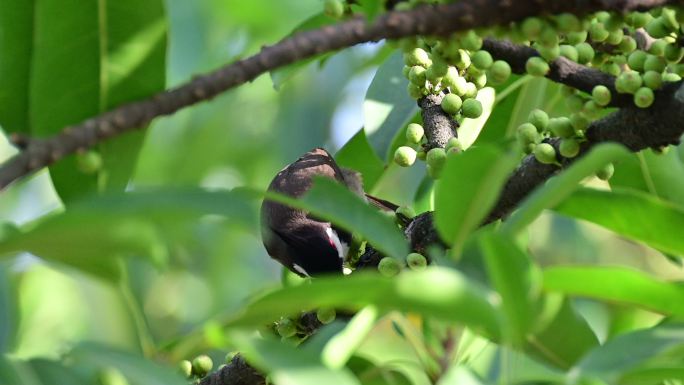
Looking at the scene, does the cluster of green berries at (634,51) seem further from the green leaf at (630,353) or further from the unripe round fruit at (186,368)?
the unripe round fruit at (186,368)

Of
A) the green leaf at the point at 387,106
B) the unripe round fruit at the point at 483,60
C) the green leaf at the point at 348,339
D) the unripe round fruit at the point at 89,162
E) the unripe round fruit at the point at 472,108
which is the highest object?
the unripe round fruit at the point at 89,162

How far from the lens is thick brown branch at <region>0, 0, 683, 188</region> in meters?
1.02

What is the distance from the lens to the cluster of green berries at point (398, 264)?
58.3 inches

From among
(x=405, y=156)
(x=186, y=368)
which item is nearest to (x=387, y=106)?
(x=405, y=156)

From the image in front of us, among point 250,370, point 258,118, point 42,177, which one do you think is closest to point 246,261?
point 258,118

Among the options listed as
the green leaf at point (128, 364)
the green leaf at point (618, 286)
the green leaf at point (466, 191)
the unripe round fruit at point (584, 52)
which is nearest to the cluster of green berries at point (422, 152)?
the unripe round fruit at point (584, 52)

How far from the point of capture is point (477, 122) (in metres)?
1.90

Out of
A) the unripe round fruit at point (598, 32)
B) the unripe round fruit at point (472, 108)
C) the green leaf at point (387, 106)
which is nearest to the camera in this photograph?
the unripe round fruit at point (598, 32)

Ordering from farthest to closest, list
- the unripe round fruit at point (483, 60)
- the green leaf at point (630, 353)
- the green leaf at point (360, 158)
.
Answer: the green leaf at point (360, 158) < the unripe round fruit at point (483, 60) < the green leaf at point (630, 353)

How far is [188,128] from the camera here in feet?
18.5

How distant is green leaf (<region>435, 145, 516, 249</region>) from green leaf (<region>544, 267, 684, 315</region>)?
4.7 inches

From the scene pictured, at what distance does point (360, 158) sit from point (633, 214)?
1.03 metres

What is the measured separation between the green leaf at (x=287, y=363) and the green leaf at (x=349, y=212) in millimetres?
192

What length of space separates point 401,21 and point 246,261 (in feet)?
17.8
